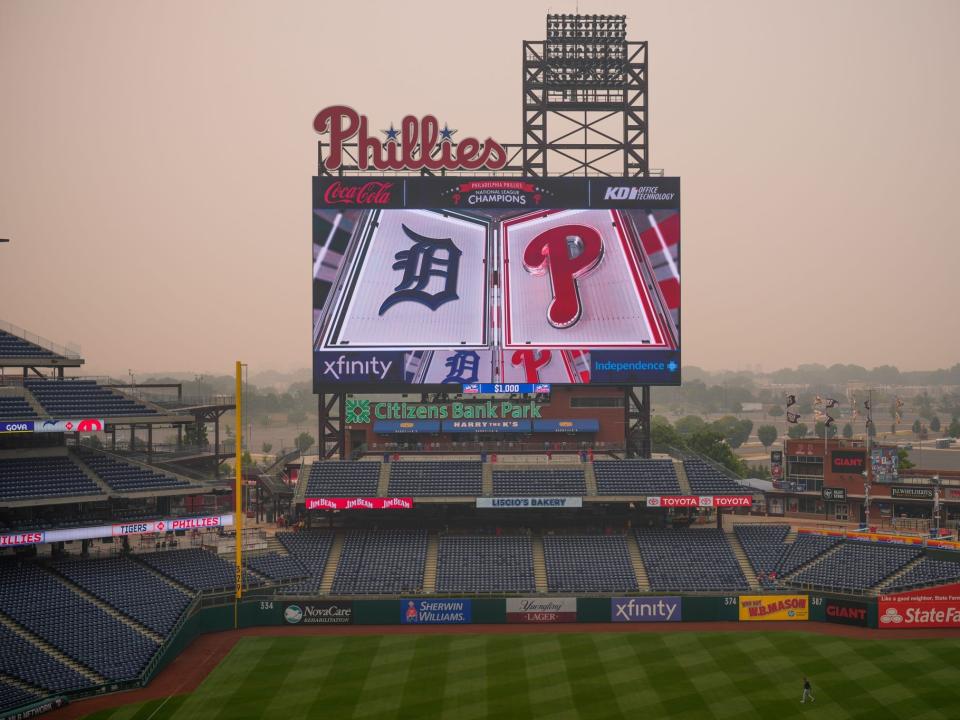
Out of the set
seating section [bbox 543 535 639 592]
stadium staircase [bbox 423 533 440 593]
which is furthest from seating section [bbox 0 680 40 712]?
Answer: seating section [bbox 543 535 639 592]

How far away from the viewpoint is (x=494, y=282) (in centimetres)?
5269

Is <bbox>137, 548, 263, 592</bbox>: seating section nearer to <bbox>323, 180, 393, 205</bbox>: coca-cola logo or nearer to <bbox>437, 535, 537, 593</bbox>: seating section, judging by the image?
<bbox>437, 535, 537, 593</bbox>: seating section

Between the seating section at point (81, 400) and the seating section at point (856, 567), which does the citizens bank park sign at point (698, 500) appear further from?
the seating section at point (81, 400)

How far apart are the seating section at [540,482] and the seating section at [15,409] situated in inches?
860

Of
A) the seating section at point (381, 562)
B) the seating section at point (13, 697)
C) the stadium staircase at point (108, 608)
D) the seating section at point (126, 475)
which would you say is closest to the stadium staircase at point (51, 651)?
the seating section at point (13, 697)

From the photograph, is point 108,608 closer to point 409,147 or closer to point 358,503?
point 358,503

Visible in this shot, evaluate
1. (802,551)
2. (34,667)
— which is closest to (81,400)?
(34,667)

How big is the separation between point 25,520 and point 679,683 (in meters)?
28.8

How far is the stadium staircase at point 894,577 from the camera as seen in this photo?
45438 mm

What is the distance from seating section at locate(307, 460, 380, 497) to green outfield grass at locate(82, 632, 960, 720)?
916 centimetres

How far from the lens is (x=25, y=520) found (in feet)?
147

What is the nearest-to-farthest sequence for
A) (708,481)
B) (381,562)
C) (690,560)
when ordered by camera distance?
1. (381,562)
2. (690,560)
3. (708,481)

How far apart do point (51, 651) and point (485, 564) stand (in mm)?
19583

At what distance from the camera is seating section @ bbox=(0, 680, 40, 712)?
111ft
